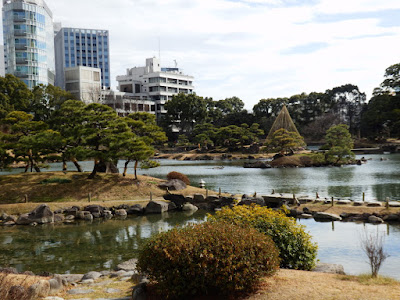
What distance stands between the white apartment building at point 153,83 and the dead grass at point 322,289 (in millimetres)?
107544

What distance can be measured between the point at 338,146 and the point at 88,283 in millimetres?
47675

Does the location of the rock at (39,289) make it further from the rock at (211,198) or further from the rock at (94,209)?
the rock at (211,198)

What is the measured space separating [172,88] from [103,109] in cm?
8903

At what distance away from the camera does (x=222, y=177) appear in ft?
142

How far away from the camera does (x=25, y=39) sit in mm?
86250

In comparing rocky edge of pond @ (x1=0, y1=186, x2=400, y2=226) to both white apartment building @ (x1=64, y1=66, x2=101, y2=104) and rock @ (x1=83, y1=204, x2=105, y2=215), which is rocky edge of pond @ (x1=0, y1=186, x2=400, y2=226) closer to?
rock @ (x1=83, y1=204, x2=105, y2=215)

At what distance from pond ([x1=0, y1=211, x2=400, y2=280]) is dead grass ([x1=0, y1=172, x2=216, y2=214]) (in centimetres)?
323

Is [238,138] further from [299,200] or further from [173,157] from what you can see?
[299,200]

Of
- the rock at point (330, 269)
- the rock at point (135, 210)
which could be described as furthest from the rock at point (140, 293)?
the rock at point (135, 210)

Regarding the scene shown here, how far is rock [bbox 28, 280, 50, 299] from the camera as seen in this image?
8.48 m

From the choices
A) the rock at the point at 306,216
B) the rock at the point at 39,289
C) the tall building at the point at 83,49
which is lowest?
the rock at the point at 306,216

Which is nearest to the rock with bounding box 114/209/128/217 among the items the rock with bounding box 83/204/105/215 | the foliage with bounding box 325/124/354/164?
the rock with bounding box 83/204/105/215

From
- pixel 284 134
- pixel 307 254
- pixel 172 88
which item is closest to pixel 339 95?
pixel 284 134

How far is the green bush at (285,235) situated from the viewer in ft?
32.7
